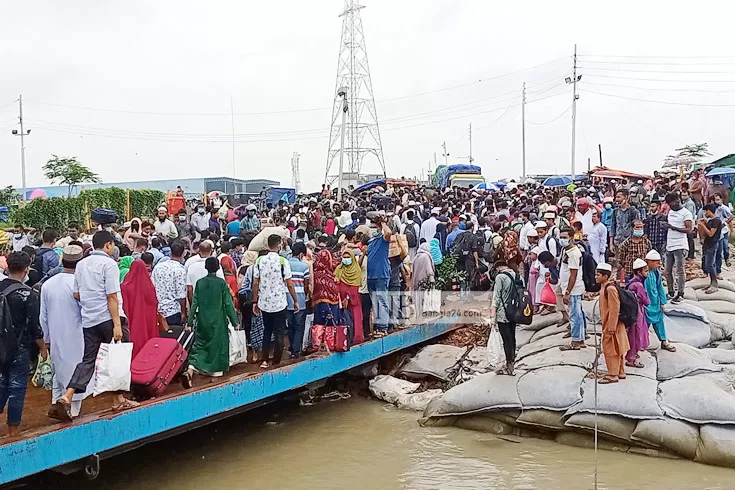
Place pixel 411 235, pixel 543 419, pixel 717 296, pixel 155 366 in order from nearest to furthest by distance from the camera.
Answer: pixel 155 366
pixel 543 419
pixel 717 296
pixel 411 235

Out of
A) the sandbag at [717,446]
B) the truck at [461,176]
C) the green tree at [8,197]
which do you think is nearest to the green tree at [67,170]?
the green tree at [8,197]

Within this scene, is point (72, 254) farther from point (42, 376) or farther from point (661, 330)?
point (661, 330)

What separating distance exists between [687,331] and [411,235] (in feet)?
13.7

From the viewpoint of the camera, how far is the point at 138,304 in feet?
21.7

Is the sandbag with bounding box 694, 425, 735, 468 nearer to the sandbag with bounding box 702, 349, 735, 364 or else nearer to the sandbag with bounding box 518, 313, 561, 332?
the sandbag with bounding box 702, 349, 735, 364

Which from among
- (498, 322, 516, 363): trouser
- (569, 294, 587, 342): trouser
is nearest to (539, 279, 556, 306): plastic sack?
(569, 294, 587, 342): trouser

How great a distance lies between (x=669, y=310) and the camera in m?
9.40

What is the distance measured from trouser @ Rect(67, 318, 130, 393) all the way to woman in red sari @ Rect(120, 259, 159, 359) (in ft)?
3.32

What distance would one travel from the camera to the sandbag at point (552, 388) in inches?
295

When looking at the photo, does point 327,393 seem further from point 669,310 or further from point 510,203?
point 510,203

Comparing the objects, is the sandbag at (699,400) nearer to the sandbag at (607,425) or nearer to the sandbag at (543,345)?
the sandbag at (607,425)

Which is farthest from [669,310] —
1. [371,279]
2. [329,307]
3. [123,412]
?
[123,412]

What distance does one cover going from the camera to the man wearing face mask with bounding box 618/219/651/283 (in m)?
9.14

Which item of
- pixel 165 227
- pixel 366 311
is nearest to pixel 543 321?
pixel 366 311
